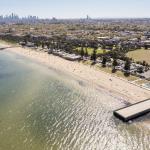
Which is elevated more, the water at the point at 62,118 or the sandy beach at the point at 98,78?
the sandy beach at the point at 98,78

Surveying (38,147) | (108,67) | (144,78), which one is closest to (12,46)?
(108,67)

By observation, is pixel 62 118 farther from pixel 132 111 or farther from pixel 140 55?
pixel 140 55

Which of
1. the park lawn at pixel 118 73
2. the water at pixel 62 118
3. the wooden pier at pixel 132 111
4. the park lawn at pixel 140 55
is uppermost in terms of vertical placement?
the park lawn at pixel 140 55

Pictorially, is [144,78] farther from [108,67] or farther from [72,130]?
[72,130]

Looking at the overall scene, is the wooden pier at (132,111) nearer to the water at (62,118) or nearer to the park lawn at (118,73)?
the water at (62,118)

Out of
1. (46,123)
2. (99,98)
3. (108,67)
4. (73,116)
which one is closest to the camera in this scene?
(46,123)

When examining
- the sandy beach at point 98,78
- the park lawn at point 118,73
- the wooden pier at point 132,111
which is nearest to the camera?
the wooden pier at point 132,111

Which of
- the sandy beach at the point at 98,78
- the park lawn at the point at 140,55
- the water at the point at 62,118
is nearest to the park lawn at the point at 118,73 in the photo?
the sandy beach at the point at 98,78
